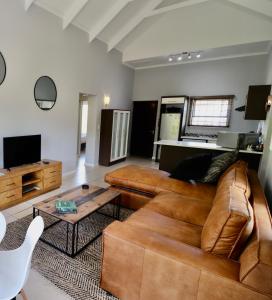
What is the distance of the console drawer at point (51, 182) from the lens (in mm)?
3539

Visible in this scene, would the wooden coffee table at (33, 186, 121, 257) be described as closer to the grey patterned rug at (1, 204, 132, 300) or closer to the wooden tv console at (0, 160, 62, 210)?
the grey patterned rug at (1, 204, 132, 300)

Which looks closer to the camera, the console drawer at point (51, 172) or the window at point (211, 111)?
the console drawer at point (51, 172)

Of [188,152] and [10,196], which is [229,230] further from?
[188,152]

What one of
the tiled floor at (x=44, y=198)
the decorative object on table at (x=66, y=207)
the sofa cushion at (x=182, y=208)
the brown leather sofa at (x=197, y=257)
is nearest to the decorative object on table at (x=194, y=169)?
the sofa cushion at (x=182, y=208)

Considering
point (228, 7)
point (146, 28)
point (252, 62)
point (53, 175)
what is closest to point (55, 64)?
point (53, 175)

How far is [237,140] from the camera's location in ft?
12.6

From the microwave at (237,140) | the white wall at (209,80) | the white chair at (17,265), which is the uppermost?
the white wall at (209,80)

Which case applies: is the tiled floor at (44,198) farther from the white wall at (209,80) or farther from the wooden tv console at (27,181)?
the white wall at (209,80)

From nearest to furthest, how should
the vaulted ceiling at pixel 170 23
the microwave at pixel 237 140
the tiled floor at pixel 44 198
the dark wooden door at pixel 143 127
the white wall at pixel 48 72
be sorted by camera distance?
the tiled floor at pixel 44 198
the white wall at pixel 48 72
the microwave at pixel 237 140
the vaulted ceiling at pixel 170 23
the dark wooden door at pixel 143 127

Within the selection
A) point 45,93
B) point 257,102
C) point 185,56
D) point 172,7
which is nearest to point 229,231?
point 257,102

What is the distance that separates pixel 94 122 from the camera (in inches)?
Result: 220

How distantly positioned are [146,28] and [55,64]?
2.89 m

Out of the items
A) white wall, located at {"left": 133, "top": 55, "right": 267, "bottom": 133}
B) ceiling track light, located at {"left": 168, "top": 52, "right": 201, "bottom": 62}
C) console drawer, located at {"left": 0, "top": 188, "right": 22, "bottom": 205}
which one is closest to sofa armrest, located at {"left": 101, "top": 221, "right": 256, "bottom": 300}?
console drawer, located at {"left": 0, "top": 188, "right": 22, "bottom": 205}

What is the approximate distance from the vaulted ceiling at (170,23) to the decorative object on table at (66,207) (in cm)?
349
